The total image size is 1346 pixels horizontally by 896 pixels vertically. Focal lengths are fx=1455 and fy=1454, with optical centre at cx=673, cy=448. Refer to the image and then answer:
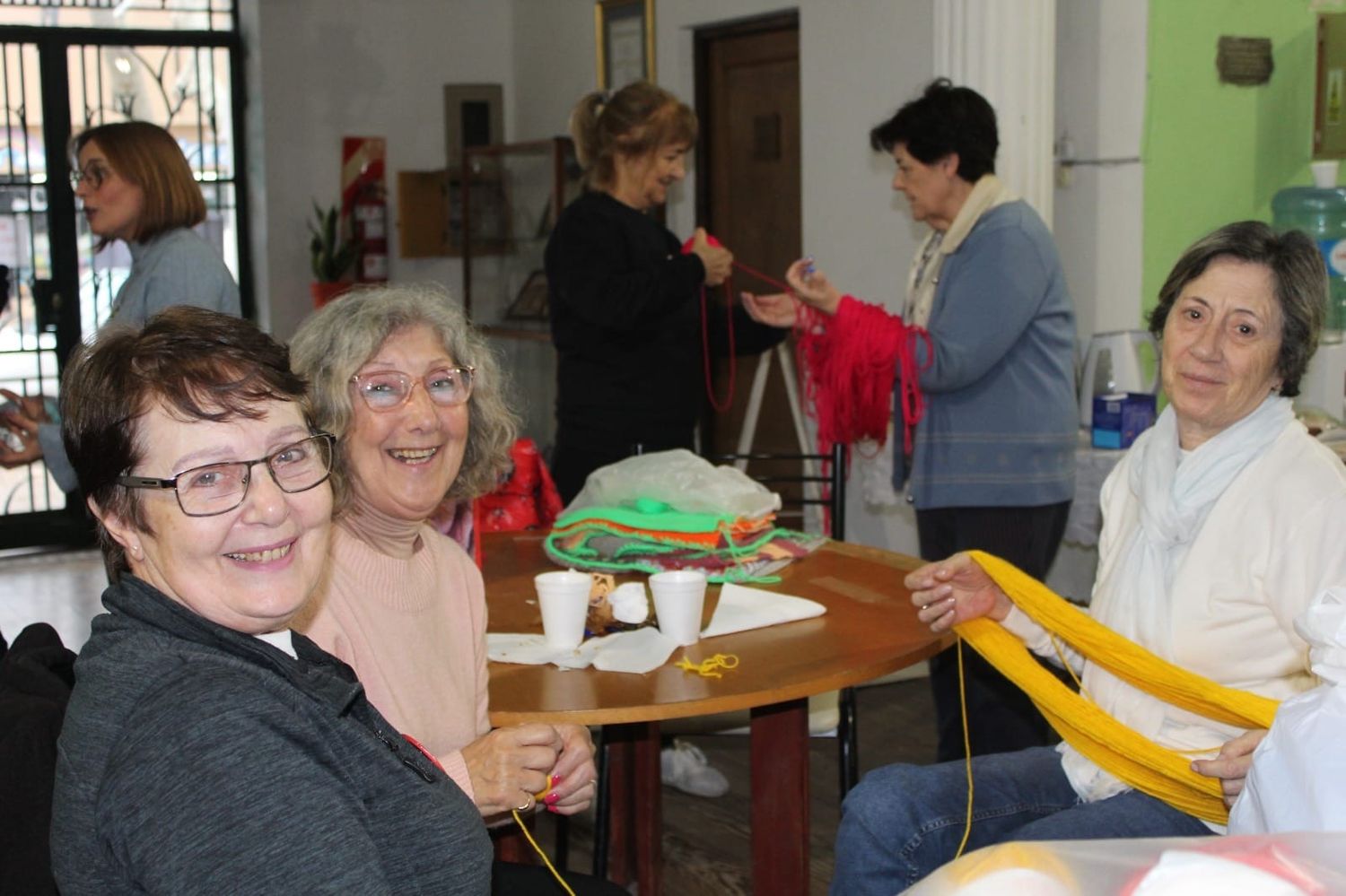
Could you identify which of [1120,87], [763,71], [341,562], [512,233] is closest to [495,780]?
[341,562]

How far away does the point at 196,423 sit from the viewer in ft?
4.61

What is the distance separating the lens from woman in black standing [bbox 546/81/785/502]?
11.8ft

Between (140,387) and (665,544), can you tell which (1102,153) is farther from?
(140,387)

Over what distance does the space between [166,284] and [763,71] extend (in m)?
3.28

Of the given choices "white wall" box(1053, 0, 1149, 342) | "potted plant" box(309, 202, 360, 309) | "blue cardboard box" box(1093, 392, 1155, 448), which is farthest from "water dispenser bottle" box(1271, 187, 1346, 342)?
"potted plant" box(309, 202, 360, 309)

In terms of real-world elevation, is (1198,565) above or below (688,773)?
above

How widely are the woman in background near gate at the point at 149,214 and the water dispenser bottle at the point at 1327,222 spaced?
3216mm

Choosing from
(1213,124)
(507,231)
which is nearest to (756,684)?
(1213,124)

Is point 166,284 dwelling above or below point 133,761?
above

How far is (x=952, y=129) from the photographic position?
3.29 metres

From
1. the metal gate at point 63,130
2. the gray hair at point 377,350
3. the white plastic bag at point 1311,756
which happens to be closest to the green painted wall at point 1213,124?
the gray hair at point 377,350

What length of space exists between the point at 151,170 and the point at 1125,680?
264cm

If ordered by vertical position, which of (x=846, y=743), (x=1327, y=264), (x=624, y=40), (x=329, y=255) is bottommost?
(x=846, y=743)

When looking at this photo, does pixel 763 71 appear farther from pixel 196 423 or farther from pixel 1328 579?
pixel 196 423
